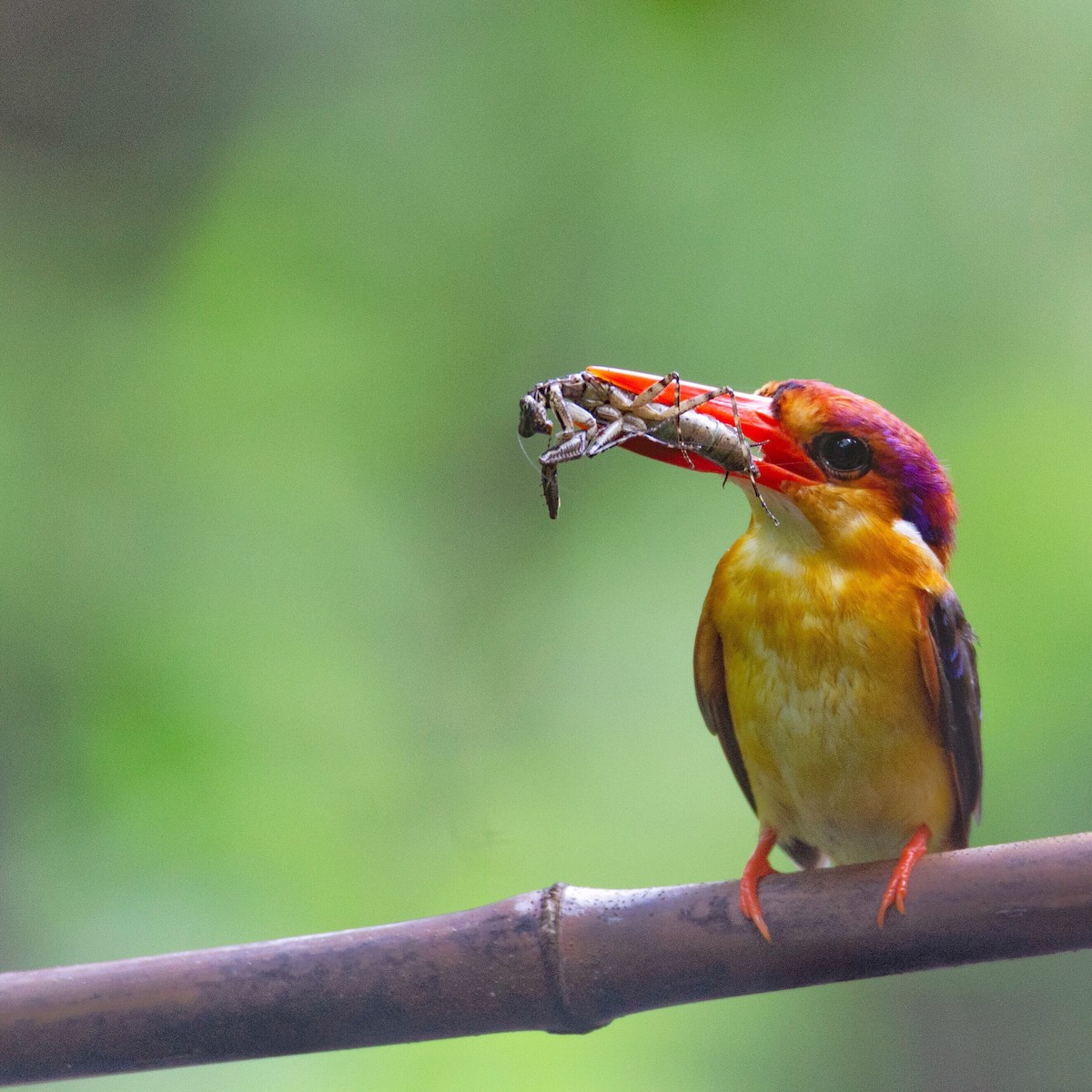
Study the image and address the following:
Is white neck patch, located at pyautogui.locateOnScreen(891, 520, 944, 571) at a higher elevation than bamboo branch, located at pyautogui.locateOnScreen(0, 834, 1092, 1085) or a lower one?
higher

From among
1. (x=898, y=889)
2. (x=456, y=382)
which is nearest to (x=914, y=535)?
(x=898, y=889)

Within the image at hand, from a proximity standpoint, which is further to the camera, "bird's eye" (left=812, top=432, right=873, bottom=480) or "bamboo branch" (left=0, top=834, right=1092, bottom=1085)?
"bird's eye" (left=812, top=432, right=873, bottom=480)

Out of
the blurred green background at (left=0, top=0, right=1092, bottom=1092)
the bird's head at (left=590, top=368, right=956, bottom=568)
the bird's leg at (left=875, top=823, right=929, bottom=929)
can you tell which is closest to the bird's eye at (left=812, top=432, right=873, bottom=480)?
the bird's head at (left=590, top=368, right=956, bottom=568)

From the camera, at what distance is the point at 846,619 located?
1111 millimetres

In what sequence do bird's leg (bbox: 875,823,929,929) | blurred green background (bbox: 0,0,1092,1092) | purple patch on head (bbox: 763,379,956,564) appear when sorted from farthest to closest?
blurred green background (bbox: 0,0,1092,1092)
purple patch on head (bbox: 763,379,956,564)
bird's leg (bbox: 875,823,929,929)

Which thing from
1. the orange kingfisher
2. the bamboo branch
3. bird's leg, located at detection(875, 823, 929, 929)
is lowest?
the bamboo branch

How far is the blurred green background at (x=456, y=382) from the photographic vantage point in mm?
1932

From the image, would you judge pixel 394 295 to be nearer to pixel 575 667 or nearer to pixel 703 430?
pixel 575 667

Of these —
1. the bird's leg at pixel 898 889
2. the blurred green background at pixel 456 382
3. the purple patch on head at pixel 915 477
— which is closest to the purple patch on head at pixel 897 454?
the purple patch on head at pixel 915 477

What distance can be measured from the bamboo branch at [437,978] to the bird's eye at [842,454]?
1.14 feet

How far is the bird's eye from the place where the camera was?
108 cm

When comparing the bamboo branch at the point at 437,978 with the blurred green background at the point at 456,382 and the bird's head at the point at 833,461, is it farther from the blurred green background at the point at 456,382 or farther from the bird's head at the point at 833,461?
the blurred green background at the point at 456,382

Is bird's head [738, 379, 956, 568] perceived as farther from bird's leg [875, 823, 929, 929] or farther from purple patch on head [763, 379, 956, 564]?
bird's leg [875, 823, 929, 929]

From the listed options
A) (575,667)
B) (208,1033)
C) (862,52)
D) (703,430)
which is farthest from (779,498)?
(862,52)
